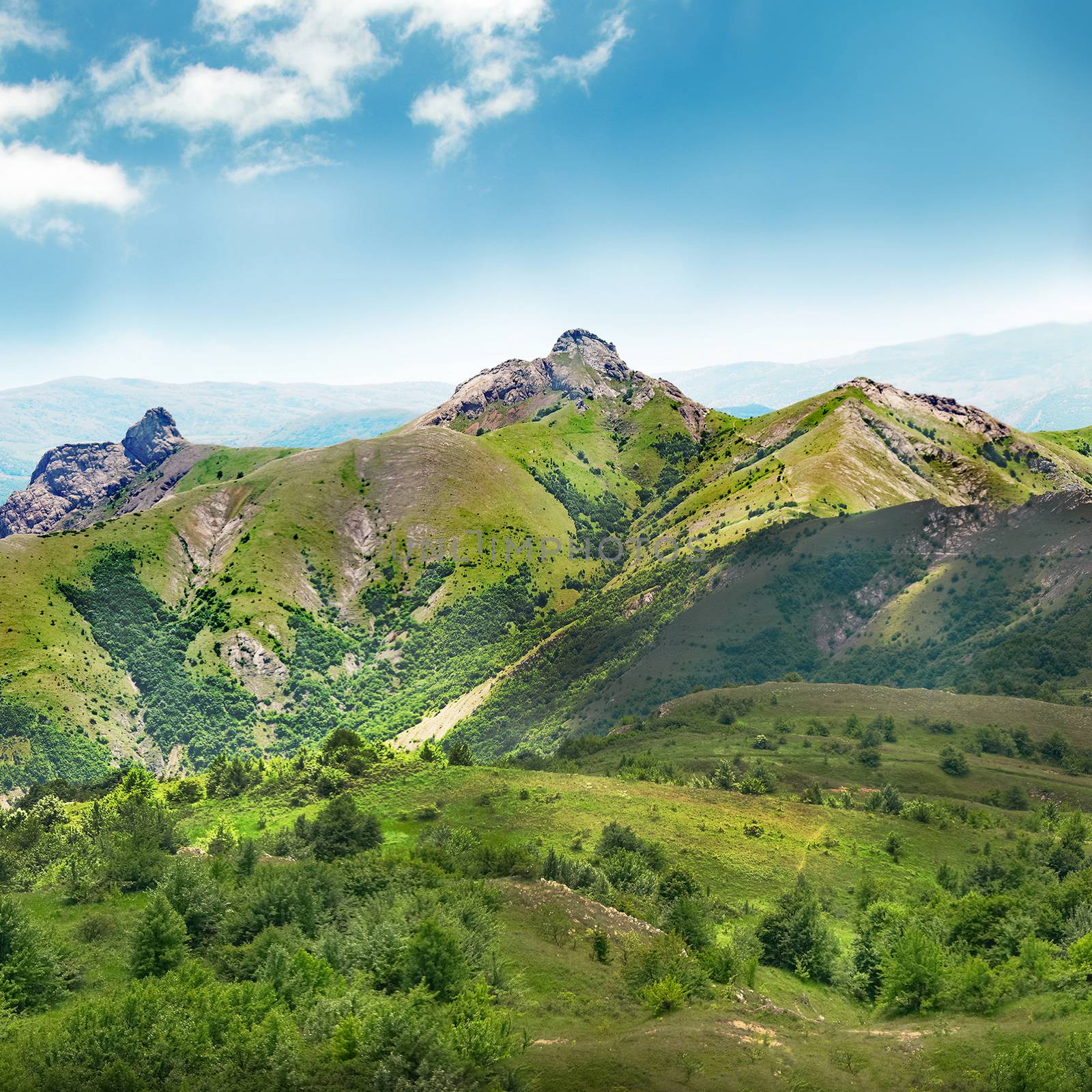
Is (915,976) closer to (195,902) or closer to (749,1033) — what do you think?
(749,1033)

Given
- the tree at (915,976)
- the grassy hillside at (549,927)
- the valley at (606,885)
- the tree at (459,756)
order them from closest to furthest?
the grassy hillside at (549,927), the valley at (606,885), the tree at (915,976), the tree at (459,756)

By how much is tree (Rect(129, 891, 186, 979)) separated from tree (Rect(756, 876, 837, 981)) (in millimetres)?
38663

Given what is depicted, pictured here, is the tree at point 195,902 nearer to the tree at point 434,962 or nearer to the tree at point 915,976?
the tree at point 434,962

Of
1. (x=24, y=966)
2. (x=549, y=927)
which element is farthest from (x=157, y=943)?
(x=549, y=927)

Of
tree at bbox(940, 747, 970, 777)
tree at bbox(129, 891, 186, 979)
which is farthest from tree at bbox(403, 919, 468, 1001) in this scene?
tree at bbox(940, 747, 970, 777)

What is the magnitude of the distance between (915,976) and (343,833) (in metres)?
43.0

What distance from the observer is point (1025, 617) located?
529ft

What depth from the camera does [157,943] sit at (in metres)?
39.0

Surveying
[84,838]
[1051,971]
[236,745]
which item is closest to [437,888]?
[1051,971]

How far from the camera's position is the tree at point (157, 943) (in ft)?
126

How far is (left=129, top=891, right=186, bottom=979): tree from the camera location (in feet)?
126

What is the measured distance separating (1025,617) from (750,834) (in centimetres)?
12103

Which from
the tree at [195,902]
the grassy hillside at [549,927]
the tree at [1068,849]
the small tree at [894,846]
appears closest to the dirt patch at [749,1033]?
the grassy hillside at [549,927]

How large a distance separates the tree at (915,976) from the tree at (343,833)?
39.1 m
